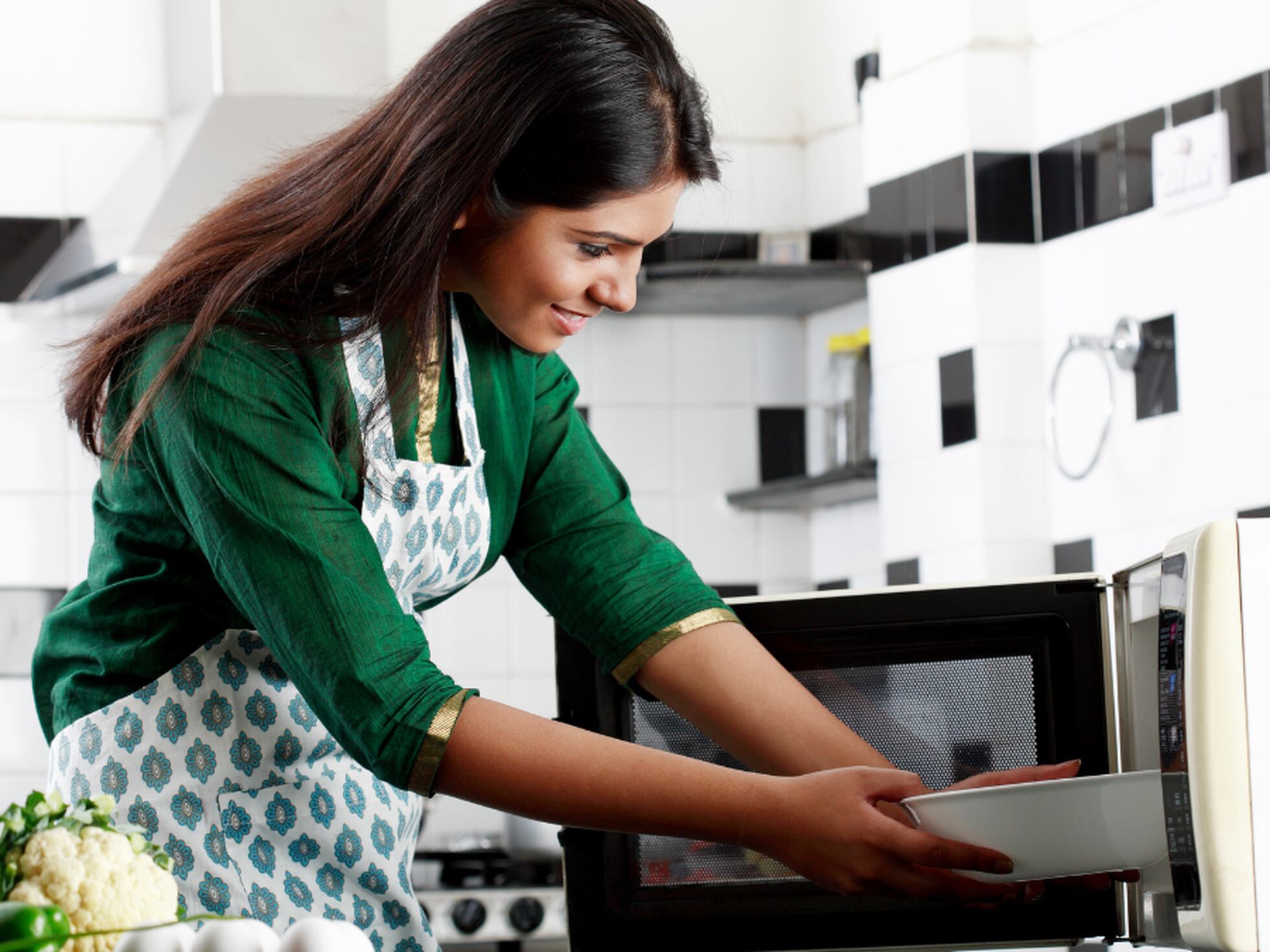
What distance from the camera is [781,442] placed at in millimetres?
3084

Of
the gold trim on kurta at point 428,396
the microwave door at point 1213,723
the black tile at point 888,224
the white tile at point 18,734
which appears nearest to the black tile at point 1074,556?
the black tile at point 888,224

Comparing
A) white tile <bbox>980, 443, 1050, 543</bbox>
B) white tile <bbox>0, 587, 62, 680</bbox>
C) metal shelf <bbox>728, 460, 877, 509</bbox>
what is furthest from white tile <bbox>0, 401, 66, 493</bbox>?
white tile <bbox>980, 443, 1050, 543</bbox>

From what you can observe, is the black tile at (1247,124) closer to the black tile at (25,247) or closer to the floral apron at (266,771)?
the floral apron at (266,771)

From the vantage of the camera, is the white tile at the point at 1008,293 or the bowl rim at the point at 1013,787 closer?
the bowl rim at the point at 1013,787

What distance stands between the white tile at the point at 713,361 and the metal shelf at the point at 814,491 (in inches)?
6.7

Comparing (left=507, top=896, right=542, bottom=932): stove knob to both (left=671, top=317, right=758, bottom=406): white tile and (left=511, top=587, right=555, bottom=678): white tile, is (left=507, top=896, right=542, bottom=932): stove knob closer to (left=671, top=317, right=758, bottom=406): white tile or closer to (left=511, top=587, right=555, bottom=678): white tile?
A: (left=511, top=587, right=555, bottom=678): white tile

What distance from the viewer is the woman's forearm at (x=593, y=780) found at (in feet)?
3.15

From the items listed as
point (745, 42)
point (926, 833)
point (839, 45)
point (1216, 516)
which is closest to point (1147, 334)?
point (1216, 516)

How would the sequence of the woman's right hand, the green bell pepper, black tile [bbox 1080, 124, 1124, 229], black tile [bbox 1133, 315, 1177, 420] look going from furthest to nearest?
black tile [bbox 1080, 124, 1124, 229] < black tile [bbox 1133, 315, 1177, 420] < the woman's right hand < the green bell pepper

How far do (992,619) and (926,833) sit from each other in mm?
290

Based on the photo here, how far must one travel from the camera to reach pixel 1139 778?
3.06 ft

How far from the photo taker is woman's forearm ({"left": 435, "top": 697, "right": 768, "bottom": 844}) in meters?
0.96

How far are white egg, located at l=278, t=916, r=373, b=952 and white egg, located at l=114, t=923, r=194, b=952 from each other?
0.11ft

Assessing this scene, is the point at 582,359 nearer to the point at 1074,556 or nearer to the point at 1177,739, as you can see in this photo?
the point at 1074,556
